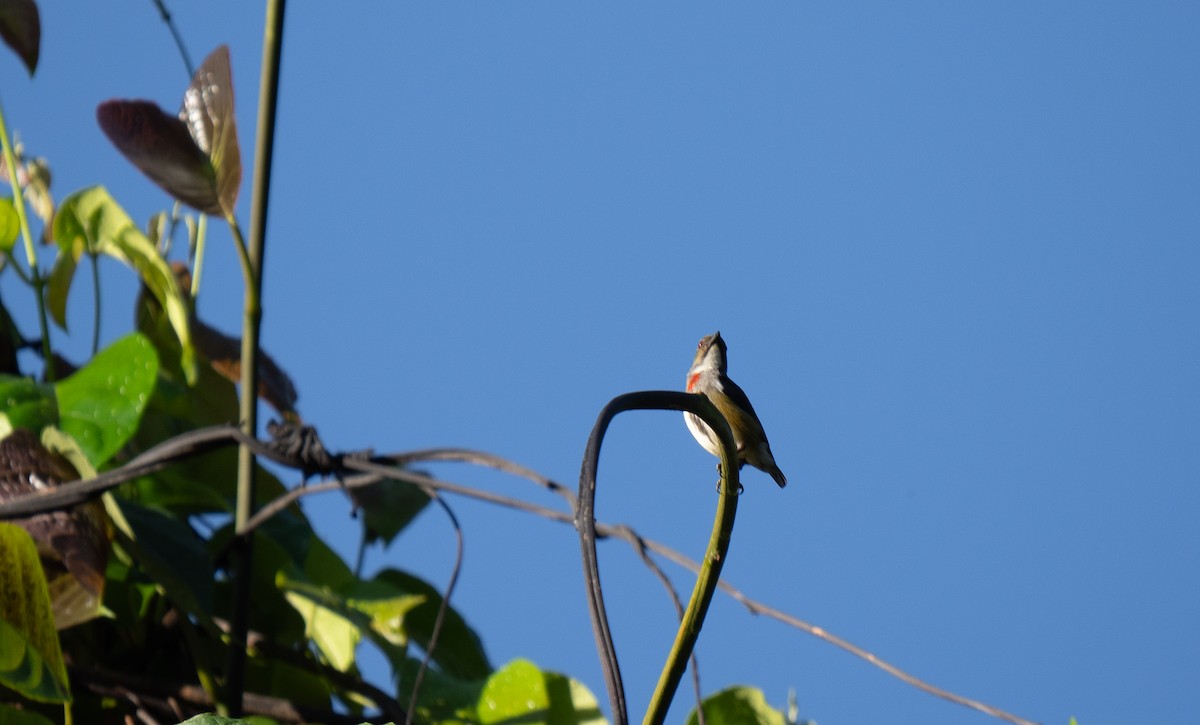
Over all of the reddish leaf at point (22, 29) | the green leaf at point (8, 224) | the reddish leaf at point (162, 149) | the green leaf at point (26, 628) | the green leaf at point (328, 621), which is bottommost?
the green leaf at point (328, 621)

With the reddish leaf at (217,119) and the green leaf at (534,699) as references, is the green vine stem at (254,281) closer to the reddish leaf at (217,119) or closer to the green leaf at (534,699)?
the reddish leaf at (217,119)

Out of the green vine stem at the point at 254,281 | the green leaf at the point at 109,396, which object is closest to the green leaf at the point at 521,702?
the green vine stem at the point at 254,281

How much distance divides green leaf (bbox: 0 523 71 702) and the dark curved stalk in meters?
0.62

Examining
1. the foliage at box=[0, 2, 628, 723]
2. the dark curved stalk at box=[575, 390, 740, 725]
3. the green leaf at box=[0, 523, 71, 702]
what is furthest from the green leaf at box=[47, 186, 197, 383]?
the dark curved stalk at box=[575, 390, 740, 725]

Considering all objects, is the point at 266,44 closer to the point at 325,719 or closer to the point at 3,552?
the point at 3,552

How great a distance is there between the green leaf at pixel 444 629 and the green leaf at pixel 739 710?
0.51 m

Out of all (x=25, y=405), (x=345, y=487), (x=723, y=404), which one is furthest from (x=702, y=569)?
(x=25, y=405)

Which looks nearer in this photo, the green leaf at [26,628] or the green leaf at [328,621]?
the green leaf at [26,628]

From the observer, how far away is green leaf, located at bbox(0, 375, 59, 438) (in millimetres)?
1418

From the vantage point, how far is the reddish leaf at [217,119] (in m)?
1.35

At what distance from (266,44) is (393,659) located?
763 mm

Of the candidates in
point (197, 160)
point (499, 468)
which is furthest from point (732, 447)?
point (197, 160)

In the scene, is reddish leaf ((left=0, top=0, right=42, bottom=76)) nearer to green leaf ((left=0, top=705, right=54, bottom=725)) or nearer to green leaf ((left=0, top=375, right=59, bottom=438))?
green leaf ((left=0, top=375, right=59, bottom=438))

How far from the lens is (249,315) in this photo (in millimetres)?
1370
